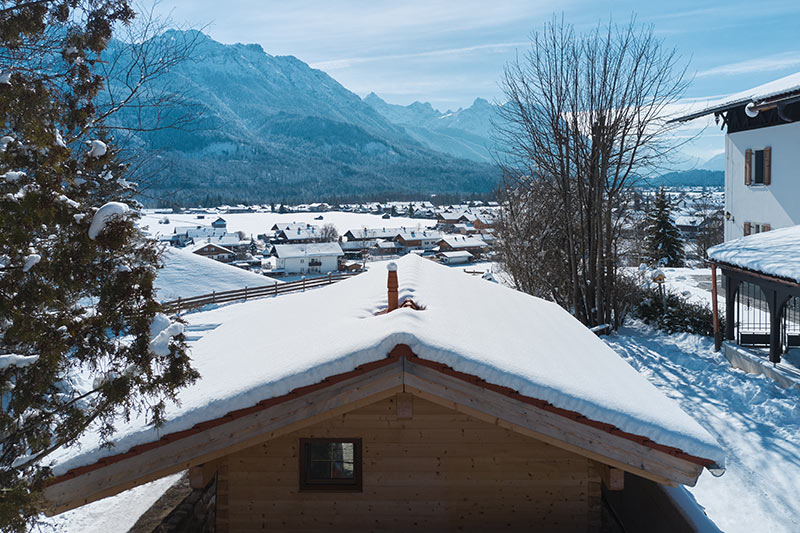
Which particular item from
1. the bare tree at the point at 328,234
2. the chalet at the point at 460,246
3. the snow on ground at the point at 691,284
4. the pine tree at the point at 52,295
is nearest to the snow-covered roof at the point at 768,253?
the snow on ground at the point at 691,284

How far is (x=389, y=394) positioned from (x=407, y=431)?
2.81 ft

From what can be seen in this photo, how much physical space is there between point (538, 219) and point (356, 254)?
6510 centimetres

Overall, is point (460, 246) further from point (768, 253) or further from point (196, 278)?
point (768, 253)

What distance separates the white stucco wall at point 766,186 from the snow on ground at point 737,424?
650 centimetres

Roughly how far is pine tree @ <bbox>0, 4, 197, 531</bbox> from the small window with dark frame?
181cm

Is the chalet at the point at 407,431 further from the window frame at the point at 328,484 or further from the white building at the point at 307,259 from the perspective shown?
the white building at the point at 307,259

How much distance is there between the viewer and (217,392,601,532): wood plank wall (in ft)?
16.9

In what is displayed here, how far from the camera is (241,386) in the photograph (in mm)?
4258

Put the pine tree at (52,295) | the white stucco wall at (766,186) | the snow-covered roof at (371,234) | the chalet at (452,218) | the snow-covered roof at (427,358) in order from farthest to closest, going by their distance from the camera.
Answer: the chalet at (452,218) < the snow-covered roof at (371,234) < the white stucco wall at (766,186) < the snow-covered roof at (427,358) < the pine tree at (52,295)

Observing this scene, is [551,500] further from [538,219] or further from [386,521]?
[538,219]

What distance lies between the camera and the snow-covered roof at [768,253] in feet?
→ 37.5

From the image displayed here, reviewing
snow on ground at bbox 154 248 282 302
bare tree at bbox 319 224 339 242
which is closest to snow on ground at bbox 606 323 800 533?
snow on ground at bbox 154 248 282 302

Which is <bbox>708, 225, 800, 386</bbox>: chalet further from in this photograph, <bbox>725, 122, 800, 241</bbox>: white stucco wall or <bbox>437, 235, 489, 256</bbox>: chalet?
<bbox>437, 235, 489, 256</bbox>: chalet

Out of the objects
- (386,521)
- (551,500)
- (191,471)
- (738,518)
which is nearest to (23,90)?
(191,471)
